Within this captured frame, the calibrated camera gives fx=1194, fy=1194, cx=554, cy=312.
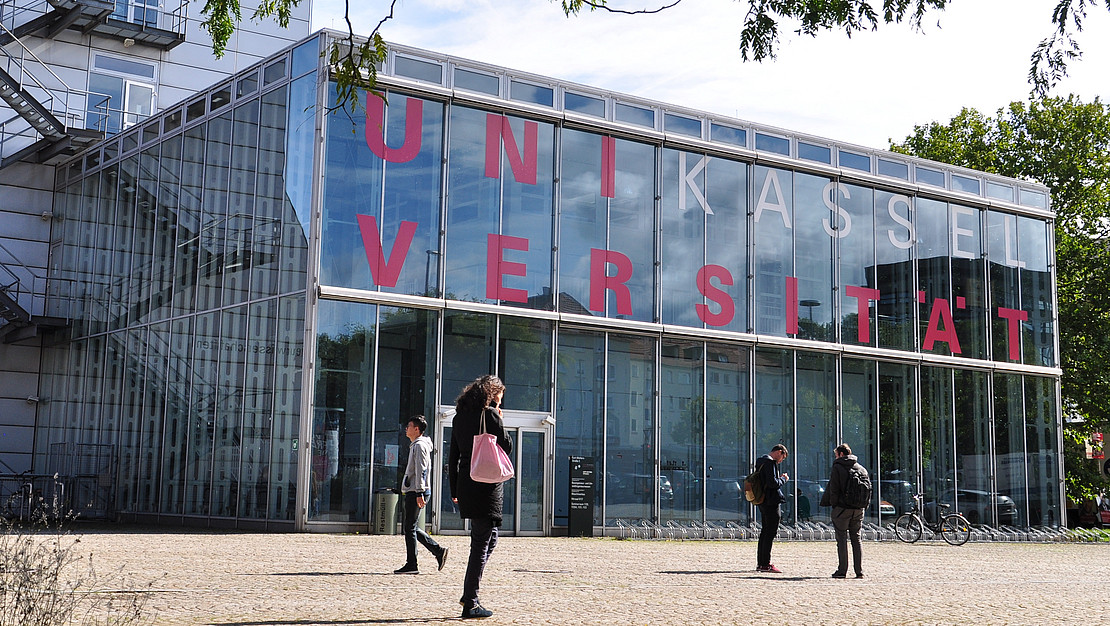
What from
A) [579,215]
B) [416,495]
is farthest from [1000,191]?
[416,495]

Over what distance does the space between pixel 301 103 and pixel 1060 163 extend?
2865 cm

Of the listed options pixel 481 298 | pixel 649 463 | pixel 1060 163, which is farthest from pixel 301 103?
pixel 1060 163

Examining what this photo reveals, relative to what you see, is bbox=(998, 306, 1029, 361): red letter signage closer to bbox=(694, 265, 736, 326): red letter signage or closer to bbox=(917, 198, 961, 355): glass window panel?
bbox=(917, 198, 961, 355): glass window panel

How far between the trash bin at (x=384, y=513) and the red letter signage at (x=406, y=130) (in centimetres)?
593

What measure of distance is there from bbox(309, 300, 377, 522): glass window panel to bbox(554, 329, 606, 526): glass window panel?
12.7 ft

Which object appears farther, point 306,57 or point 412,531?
point 306,57

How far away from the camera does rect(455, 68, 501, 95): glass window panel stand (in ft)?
72.9

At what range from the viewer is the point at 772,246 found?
85.8 feet

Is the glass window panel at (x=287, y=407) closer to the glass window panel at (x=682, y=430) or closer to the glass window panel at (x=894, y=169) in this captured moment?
the glass window panel at (x=682, y=430)

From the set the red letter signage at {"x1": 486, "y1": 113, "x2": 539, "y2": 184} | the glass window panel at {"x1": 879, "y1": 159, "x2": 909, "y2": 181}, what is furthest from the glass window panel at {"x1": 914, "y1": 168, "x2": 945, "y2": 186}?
the red letter signage at {"x1": 486, "y1": 113, "x2": 539, "y2": 184}

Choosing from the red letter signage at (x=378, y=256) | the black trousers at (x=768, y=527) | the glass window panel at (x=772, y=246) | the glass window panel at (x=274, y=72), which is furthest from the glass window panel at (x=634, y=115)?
the black trousers at (x=768, y=527)

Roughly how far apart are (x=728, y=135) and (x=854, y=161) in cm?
377

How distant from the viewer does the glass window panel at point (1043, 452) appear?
2958 centimetres

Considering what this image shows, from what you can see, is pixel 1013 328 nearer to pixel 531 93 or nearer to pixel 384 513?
pixel 531 93
